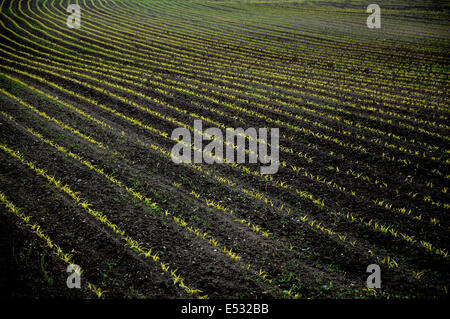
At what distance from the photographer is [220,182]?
6711 millimetres

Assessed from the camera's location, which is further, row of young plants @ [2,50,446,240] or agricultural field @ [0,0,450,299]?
row of young plants @ [2,50,446,240]

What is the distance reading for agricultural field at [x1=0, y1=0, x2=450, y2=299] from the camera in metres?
4.40

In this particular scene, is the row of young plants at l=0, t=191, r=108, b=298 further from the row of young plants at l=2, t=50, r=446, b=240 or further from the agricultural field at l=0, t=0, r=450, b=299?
the row of young plants at l=2, t=50, r=446, b=240

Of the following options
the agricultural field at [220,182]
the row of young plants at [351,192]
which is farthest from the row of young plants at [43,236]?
the row of young plants at [351,192]

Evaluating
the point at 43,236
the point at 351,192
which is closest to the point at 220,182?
the point at 351,192

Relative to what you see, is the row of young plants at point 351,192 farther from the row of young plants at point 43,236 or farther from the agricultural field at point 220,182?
the row of young plants at point 43,236

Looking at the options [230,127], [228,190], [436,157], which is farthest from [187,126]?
[436,157]

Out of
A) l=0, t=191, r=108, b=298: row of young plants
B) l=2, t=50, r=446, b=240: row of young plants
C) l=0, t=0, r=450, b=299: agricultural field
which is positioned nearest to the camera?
l=0, t=191, r=108, b=298: row of young plants

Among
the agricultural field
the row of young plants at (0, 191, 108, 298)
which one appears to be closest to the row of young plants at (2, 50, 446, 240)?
the agricultural field

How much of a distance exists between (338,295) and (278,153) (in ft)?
15.0

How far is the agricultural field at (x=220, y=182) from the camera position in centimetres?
440

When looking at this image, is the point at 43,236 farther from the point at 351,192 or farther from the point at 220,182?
the point at 351,192

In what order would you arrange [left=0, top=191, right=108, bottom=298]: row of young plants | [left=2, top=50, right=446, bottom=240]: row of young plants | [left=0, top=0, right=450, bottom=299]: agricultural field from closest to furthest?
[left=0, top=191, right=108, bottom=298]: row of young plants
[left=0, top=0, right=450, bottom=299]: agricultural field
[left=2, top=50, right=446, bottom=240]: row of young plants

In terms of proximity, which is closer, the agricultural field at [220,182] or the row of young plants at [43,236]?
the row of young plants at [43,236]
